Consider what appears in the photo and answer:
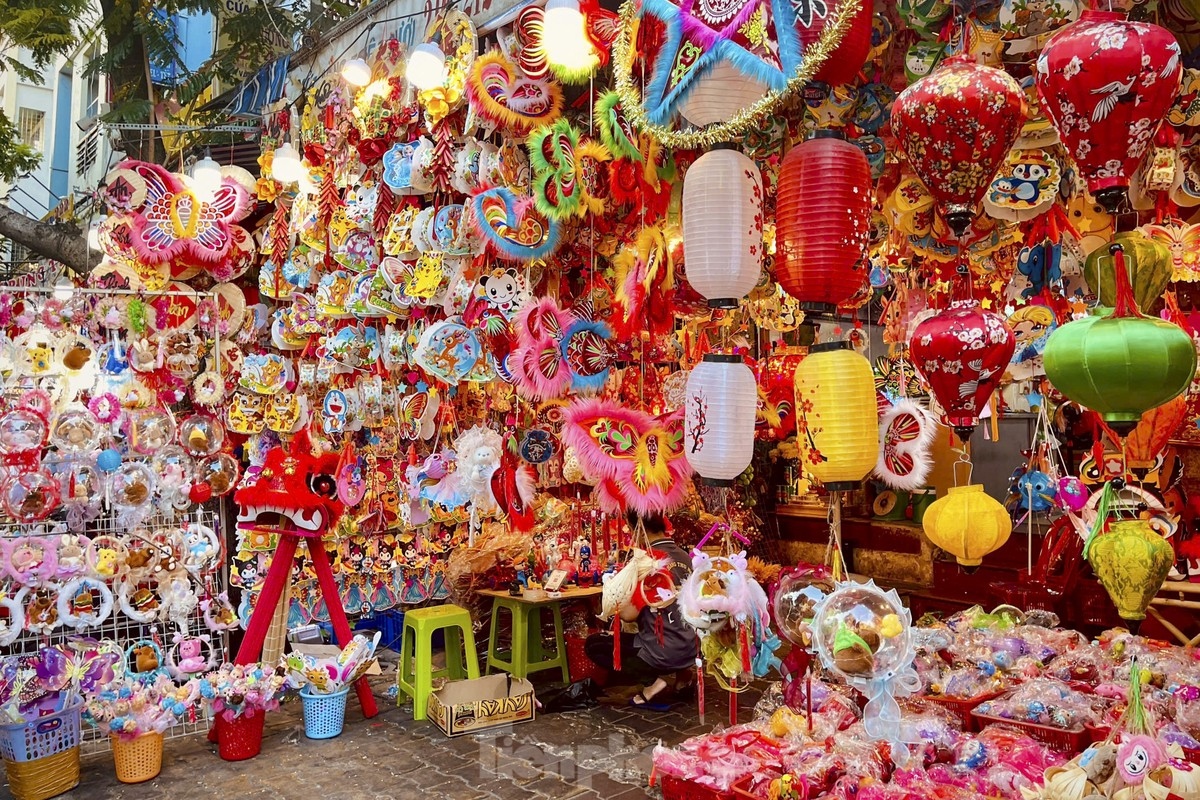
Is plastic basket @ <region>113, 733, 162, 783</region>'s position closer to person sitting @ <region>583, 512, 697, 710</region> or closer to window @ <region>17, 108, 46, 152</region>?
person sitting @ <region>583, 512, 697, 710</region>

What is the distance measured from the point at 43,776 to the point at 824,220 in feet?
14.4

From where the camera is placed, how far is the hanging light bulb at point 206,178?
21.8 feet

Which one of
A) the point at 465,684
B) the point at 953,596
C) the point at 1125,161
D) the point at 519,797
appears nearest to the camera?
the point at 1125,161

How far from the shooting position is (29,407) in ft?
14.8

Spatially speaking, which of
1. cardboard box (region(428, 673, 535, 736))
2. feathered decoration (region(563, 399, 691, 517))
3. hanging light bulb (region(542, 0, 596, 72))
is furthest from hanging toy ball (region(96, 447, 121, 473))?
hanging light bulb (region(542, 0, 596, 72))

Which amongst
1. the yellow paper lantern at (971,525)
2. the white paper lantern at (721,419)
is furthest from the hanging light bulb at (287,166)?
the yellow paper lantern at (971,525)

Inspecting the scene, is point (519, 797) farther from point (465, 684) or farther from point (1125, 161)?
point (1125, 161)

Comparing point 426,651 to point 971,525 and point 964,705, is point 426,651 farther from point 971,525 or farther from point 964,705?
point 971,525

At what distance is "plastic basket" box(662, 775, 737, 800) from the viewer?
3.21m

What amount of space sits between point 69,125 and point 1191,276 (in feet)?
74.9

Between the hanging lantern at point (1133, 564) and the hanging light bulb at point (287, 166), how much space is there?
5.55m

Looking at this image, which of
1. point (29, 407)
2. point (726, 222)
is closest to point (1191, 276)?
point (726, 222)

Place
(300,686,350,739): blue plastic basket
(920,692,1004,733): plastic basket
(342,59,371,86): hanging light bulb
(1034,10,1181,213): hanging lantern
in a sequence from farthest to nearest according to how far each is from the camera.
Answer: (342,59,371,86): hanging light bulb, (300,686,350,739): blue plastic basket, (920,692,1004,733): plastic basket, (1034,10,1181,213): hanging lantern

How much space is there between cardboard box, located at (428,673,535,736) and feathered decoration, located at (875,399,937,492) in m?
2.93
